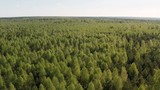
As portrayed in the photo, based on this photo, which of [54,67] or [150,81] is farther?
[54,67]

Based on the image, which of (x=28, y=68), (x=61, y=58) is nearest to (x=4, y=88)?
(x=28, y=68)

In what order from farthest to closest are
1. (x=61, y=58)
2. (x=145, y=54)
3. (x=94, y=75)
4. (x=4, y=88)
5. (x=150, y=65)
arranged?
1. (x=145, y=54)
2. (x=61, y=58)
3. (x=150, y=65)
4. (x=94, y=75)
5. (x=4, y=88)

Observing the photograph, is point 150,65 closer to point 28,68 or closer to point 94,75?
point 94,75

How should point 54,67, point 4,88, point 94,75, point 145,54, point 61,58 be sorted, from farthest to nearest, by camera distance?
point 145,54 < point 61,58 < point 54,67 < point 94,75 < point 4,88

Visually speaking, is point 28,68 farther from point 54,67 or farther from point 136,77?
point 136,77

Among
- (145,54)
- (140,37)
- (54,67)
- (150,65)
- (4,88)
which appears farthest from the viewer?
(140,37)

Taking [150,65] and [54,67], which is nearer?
[54,67]

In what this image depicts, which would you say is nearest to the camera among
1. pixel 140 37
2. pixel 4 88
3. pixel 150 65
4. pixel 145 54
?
pixel 4 88

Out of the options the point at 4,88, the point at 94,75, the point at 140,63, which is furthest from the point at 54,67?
the point at 140,63
